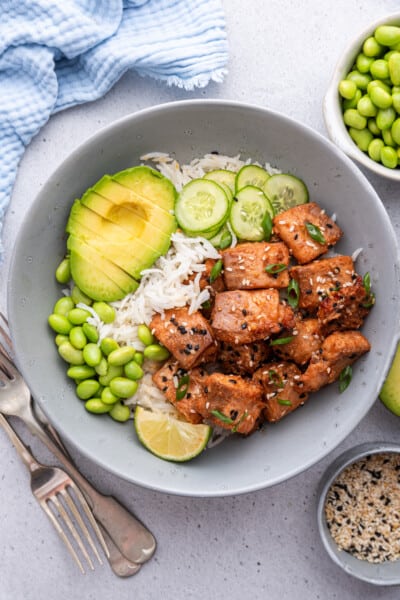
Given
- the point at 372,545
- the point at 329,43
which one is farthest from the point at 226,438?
the point at 329,43

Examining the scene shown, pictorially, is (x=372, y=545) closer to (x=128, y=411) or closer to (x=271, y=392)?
(x=271, y=392)

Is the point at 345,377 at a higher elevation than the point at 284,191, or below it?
below

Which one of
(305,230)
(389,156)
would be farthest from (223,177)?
(389,156)

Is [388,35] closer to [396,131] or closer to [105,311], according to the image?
[396,131]

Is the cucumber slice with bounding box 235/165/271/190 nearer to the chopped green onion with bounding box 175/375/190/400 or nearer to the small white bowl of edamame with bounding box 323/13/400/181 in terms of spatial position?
the small white bowl of edamame with bounding box 323/13/400/181

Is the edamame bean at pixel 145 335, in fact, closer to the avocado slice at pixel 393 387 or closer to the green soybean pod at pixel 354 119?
the avocado slice at pixel 393 387

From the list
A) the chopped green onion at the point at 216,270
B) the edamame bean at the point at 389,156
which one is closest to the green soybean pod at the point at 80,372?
the chopped green onion at the point at 216,270

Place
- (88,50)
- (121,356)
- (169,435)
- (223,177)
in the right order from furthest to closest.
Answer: (88,50) < (223,177) < (169,435) < (121,356)
